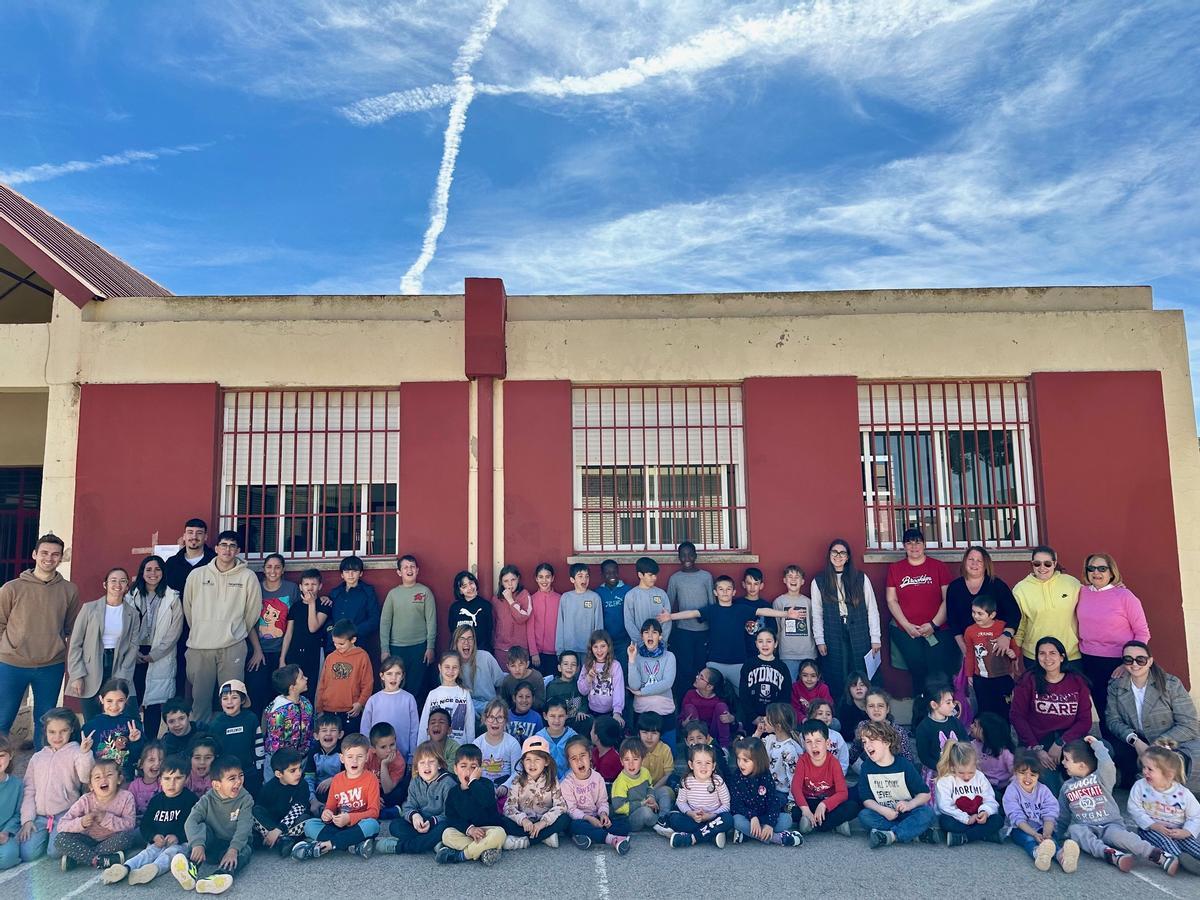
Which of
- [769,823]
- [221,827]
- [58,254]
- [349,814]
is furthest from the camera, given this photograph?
[58,254]

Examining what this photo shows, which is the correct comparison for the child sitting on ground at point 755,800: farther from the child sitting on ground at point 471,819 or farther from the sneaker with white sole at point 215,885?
the sneaker with white sole at point 215,885

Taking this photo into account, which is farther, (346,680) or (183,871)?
(346,680)

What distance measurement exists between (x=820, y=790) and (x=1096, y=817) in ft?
5.43

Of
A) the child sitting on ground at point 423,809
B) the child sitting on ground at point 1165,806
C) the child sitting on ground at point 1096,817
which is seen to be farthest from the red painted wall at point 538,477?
the child sitting on ground at point 1165,806

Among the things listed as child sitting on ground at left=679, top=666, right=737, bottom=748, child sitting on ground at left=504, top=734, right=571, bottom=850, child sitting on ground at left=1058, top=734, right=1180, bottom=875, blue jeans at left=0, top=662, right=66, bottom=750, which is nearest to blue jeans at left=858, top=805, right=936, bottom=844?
child sitting on ground at left=1058, top=734, right=1180, bottom=875

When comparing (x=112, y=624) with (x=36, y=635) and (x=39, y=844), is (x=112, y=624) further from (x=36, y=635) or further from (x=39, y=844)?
(x=39, y=844)

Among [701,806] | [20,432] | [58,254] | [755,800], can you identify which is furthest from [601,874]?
[20,432]

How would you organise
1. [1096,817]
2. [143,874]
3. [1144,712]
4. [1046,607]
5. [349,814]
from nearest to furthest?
[143,874] → [1096,817] → [349,814] → [1144,712] → [1046,607]

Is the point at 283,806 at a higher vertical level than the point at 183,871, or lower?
higher

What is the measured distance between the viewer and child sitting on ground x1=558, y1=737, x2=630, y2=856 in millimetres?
5441

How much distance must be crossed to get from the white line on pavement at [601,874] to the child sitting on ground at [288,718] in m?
2.47

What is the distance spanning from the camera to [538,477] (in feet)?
27.1

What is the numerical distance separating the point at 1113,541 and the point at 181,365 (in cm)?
911

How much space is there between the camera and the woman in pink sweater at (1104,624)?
21.8 ft
